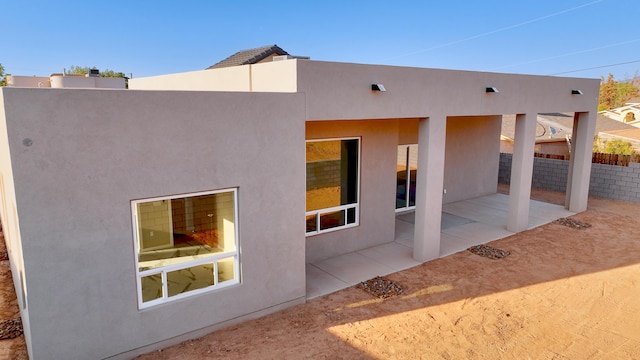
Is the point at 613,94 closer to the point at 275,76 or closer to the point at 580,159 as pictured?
the point at 580,159

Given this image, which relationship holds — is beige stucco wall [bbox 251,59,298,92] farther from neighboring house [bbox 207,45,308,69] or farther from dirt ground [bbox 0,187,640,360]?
neighboring house [bbox 207,45,308,69]

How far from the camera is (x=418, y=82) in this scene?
30.7ft

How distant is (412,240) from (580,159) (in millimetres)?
7760

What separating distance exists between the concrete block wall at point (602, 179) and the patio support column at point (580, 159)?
3332mm

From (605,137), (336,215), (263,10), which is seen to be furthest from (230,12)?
(336,215)

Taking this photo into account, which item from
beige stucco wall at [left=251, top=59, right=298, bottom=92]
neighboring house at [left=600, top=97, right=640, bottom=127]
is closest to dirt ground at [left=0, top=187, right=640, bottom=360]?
beige stucco wall at [left=251, top=59, right=298, bottom=92]

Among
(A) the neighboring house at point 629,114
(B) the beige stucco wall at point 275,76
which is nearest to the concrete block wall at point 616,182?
(B) the beige stucco wall at point 275,76

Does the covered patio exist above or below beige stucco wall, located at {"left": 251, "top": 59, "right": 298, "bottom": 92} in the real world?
below

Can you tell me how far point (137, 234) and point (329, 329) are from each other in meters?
3.65

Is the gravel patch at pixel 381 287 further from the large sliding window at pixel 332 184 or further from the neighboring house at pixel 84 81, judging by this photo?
the neighboring house at pixel 84 81

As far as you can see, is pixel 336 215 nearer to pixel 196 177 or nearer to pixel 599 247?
pixel 196 177

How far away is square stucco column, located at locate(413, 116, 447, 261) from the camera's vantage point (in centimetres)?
991

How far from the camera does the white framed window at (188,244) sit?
665cm

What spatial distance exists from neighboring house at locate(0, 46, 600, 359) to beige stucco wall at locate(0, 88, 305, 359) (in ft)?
0.06
